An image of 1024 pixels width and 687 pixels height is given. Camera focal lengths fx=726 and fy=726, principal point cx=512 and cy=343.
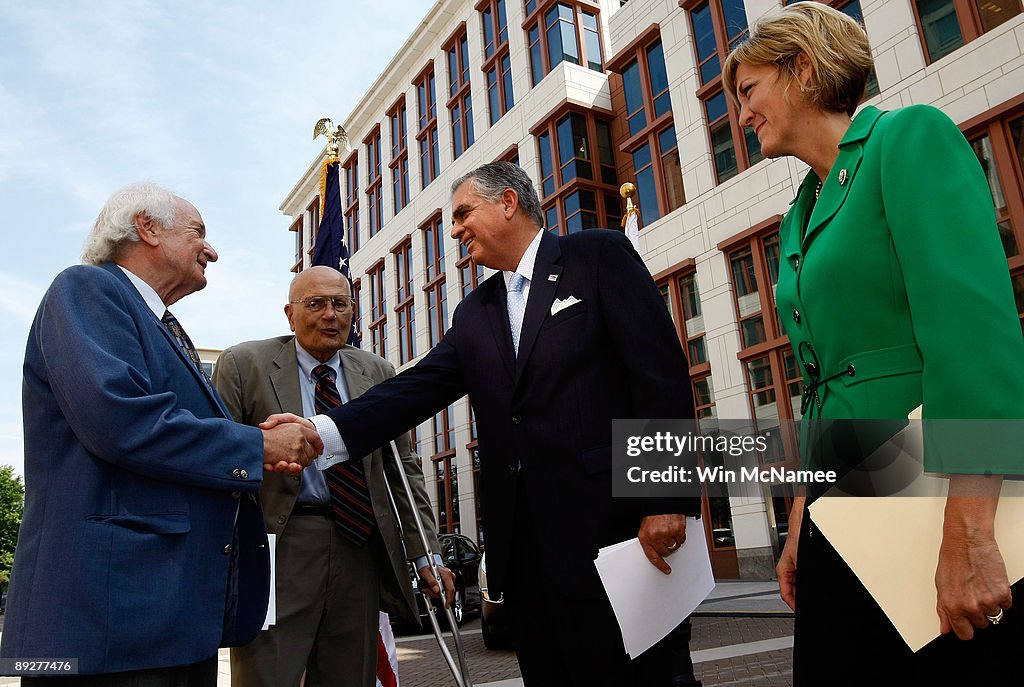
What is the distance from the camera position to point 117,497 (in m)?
1.88

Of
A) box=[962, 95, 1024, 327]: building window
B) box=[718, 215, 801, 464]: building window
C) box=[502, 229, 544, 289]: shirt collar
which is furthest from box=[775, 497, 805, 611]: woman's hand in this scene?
box=[718, 215, 801, 464]: building window

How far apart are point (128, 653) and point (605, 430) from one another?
1362 mm

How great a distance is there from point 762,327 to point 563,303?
44.7 feet

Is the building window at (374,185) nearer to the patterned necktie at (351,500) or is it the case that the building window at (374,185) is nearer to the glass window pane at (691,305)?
the glass window pane at (691,305)

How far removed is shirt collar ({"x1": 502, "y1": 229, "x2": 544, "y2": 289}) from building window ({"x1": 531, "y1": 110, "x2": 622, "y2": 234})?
17.3 m

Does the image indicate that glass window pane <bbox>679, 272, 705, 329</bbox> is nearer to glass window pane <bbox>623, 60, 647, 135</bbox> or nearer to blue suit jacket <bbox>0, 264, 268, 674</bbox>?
glass window pane <bbox>623, 60, 647, 135</bbox>

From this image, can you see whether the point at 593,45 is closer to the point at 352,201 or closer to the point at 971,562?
the point at 352,201

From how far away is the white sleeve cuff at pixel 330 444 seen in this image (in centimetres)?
272

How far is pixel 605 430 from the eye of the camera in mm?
2158

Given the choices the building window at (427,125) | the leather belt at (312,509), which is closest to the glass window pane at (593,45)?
the building window at (427,125)

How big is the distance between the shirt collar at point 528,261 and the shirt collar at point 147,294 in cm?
116

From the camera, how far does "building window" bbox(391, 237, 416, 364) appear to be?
93.1 ft

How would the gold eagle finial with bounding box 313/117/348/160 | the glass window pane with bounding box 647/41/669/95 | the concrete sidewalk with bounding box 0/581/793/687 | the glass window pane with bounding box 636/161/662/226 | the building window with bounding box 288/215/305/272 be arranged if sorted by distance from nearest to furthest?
1. the concrete sidewalk with bounding box 0/581/793/687
2. the gold eagle finial with bounding box 313/117/348/160
3. the glass window pane with bounding box 636/161/662/226
4. the glass window pane with bounding box 647/41/669/95
5. the building window with bounding box 288/215/305/272

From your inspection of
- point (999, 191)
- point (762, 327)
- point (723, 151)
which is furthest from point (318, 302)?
point (723, 151)
